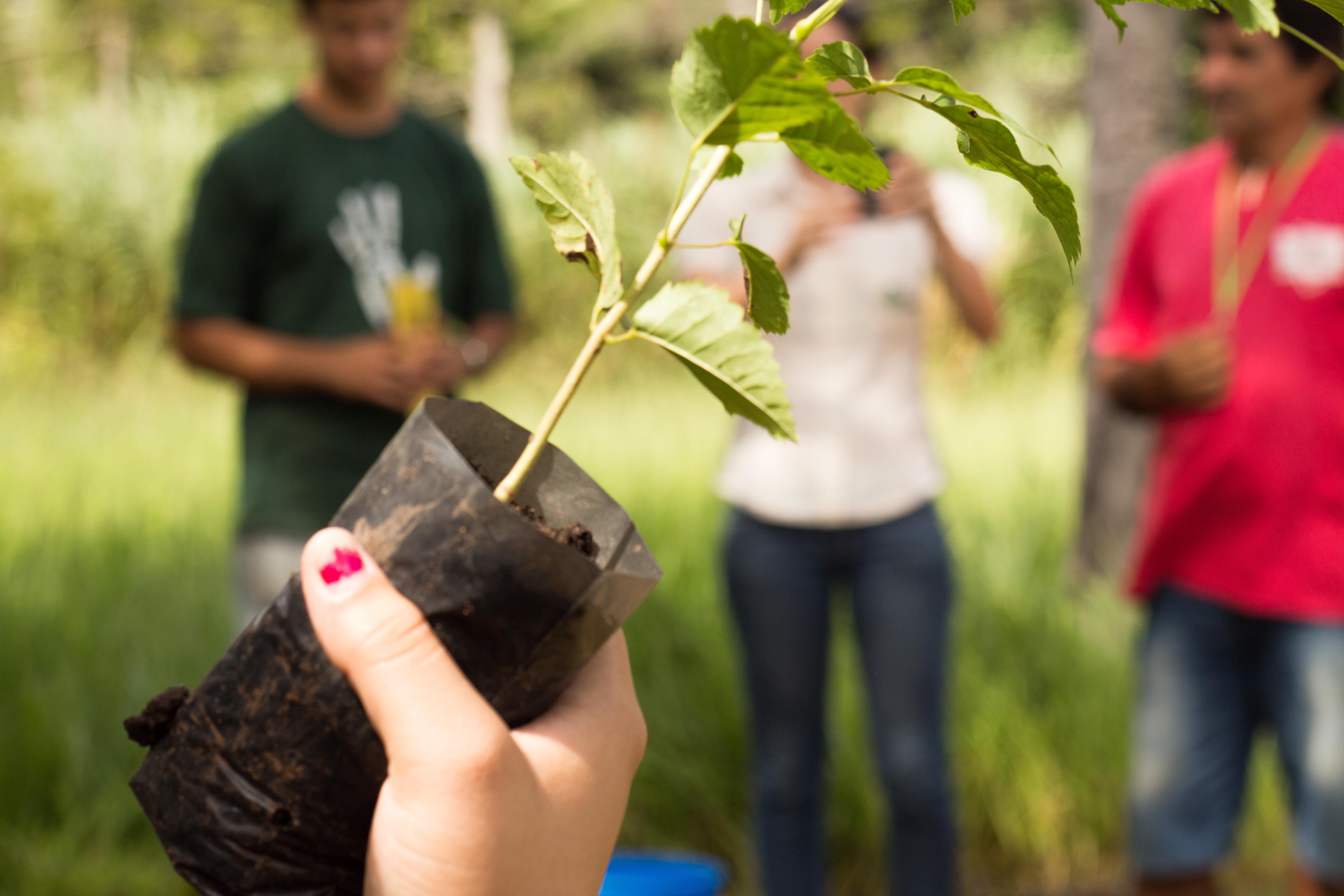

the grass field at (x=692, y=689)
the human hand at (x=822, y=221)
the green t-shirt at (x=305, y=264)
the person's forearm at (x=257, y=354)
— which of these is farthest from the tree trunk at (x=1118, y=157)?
the person's forearm at (x=257, y=354)

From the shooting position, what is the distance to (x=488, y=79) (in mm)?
15531

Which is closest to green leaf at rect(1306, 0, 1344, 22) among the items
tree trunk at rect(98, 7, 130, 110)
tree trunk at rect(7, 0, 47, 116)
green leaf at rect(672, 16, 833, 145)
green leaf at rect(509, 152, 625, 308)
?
green leaf at rect(672, 16, 833, 145)

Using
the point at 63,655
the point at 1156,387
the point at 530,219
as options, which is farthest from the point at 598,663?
the point at 530,219

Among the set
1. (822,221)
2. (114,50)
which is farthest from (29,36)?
(822,221)

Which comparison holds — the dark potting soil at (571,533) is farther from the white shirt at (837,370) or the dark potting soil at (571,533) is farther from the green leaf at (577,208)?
the white shirt at (837,370)

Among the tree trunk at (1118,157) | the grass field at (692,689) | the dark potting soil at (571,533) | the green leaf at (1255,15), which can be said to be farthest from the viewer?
the tree trunk at (1118,157)

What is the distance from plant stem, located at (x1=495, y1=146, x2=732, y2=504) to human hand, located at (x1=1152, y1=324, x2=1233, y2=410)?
5.56ft

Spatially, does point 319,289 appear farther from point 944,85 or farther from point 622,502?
point 622,502

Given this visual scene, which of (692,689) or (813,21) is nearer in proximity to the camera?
(813,21)

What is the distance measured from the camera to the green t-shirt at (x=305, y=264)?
2428mm

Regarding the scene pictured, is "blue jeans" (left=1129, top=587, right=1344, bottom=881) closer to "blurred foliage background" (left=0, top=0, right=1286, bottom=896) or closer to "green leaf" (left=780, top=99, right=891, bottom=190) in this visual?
"blurred foliage background" (left=0, top=0, right=1286, bottom=896)

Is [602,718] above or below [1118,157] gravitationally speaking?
above

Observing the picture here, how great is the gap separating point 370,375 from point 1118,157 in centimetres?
331

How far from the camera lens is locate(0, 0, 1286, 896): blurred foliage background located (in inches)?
126
